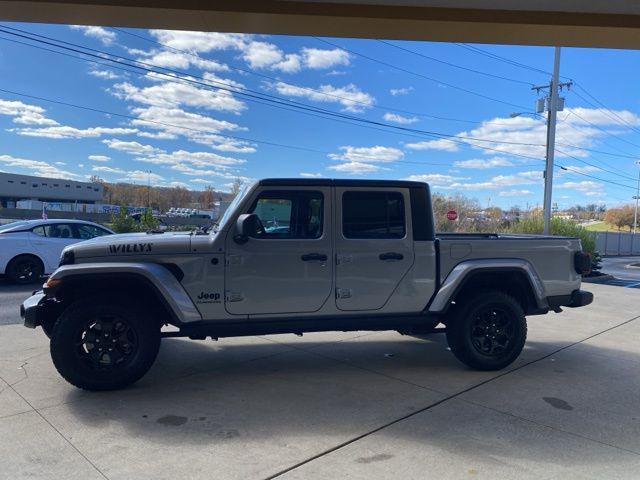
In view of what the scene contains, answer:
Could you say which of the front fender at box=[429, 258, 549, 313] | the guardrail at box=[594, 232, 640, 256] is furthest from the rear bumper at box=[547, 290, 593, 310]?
the guardrail at box=[594, 232, 640, 256]

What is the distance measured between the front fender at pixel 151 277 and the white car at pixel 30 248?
799cm

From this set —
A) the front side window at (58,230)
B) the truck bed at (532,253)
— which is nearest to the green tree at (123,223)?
the front side window at (58,230)

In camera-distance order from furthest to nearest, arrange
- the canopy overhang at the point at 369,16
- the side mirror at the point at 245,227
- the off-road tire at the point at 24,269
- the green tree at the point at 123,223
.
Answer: the green tree at the point at 123,223
the off-road tire at the point at 24,269
the canopy overhang at the point at 369,16
the side mirror at the point at 245,227

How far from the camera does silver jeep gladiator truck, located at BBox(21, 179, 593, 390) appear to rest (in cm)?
455

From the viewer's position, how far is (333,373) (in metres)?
5.31

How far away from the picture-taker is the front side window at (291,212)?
4996 millimetres

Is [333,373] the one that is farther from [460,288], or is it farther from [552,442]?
[552,442]

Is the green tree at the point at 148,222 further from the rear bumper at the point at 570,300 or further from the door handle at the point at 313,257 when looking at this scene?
the rear bumper at the point at 570,300

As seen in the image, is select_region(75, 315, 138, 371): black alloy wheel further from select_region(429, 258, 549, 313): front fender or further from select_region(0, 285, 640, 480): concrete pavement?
select_region(429, 258, 549, 313): front fender

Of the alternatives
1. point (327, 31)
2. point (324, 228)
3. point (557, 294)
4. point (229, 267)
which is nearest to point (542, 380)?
point (557, 294)

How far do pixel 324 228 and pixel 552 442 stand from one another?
2711 mm

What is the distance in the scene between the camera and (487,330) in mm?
5465

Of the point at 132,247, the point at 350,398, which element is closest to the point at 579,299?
the point at 350,398

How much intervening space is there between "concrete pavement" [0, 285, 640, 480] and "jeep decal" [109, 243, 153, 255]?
1.32 m
